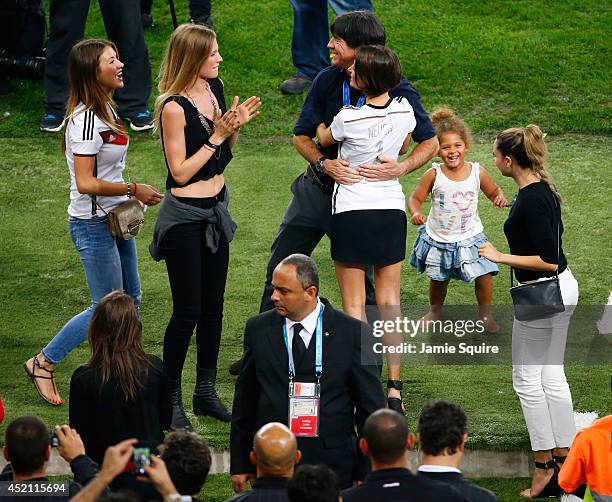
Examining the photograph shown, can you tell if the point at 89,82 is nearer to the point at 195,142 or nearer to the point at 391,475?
the point at 195,142

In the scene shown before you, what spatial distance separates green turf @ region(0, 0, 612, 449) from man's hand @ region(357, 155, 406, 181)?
4.45 ft

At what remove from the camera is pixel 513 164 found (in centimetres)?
597

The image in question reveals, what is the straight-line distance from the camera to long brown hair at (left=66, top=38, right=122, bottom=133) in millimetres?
6176

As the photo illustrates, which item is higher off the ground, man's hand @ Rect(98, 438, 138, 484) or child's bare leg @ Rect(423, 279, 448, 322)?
child's bare leg @ Rect(423, 279, 448, 322)

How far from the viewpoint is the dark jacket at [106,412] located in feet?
16.8

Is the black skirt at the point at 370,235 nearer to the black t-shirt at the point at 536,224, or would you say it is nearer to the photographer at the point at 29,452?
the black t-shirt at the point at 536,224

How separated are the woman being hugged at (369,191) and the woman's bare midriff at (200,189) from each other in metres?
0.62

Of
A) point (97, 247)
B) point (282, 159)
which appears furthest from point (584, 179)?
point (97, 247)

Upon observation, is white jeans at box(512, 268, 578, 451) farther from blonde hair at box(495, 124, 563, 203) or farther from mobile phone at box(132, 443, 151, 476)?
→ mobile phone at box(132, 443, 151, 476)

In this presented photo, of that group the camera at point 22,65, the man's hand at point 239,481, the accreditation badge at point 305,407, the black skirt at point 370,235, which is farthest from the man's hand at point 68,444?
the camera at point 22,65

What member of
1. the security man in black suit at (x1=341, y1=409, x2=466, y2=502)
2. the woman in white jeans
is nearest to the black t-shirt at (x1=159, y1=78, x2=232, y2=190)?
the woman in white jeans

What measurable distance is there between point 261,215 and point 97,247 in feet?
9.93

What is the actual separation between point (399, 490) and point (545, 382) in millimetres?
2023

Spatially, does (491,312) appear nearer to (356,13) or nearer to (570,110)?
(356,13)
